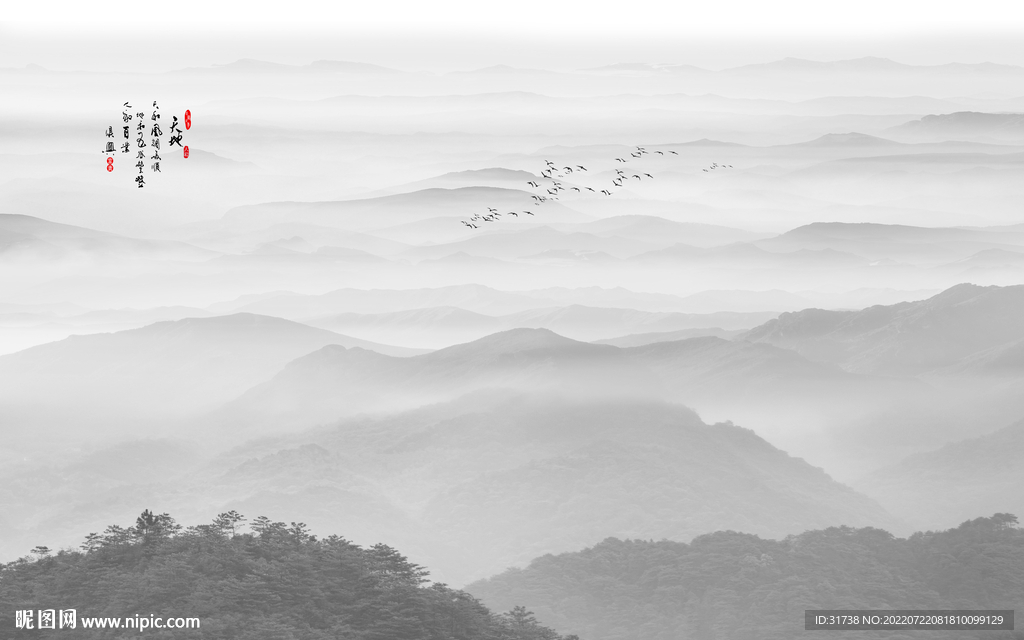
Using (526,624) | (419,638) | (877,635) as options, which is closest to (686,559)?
(877,635)

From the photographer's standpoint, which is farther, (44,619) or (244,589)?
(244,589)

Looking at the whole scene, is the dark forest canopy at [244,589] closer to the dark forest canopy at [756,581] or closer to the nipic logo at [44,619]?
the nipic logo at [44,619]

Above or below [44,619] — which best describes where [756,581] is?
below

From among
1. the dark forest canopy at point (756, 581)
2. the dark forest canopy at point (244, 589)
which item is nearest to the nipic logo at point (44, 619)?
the dark forest canopy at point (244, 589)

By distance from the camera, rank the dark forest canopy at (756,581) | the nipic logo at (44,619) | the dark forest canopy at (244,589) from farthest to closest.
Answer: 1. the dark forest canopy at (756,581)
2. the dark forest canopy at (244,589)
3. the nipic logo at (44,619)

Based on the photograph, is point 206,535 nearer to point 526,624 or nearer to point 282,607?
point 282,607

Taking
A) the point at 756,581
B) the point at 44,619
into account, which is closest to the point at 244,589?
the point at 44,619

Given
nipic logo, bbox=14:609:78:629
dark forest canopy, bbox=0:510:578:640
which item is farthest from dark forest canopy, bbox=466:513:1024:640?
nipic logo, bbox=14:609:78:629

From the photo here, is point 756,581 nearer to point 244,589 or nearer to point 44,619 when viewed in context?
point 244,589
